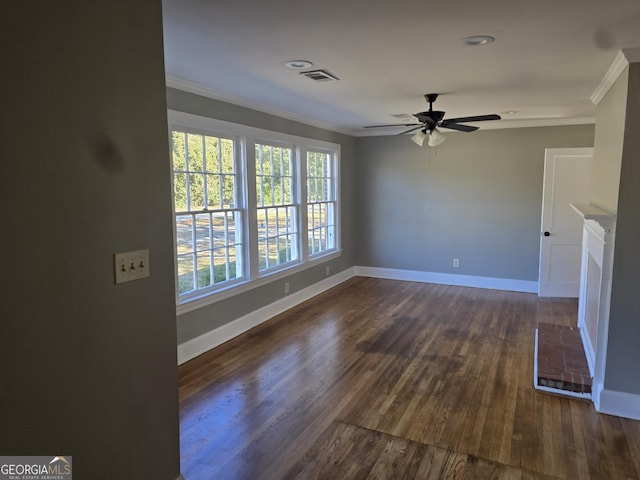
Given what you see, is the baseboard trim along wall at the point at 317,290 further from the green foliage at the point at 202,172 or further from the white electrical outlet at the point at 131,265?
the white electrical outlet at the point at 131,265

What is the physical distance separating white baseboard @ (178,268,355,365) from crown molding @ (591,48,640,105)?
12.9ft

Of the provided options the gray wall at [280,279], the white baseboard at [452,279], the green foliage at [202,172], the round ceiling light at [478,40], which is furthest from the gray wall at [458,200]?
the round ceiling light at [478,40]

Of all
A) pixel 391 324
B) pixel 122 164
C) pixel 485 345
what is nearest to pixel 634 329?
pixel 485 345

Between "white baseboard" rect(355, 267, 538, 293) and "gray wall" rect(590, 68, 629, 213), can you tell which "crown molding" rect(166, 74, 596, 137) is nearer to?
"gray wall" rect(590, 68, 629, 213)

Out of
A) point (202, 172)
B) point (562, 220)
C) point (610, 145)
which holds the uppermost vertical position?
point (610, 145)

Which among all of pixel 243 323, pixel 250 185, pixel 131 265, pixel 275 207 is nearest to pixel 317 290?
pixel 275 207

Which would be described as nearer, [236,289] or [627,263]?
[627,263]

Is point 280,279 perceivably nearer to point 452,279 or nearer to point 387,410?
point 387,410

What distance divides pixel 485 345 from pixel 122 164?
380cm

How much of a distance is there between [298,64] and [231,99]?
135 centimetres

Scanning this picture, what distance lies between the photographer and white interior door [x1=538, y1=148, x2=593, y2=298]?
18.2ft

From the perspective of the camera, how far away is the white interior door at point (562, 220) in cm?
555

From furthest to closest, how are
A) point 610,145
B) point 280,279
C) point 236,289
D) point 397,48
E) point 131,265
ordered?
point 280,279, point 236,289, point 610,145, point 397,48, point 131,265

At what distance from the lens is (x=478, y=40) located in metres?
2.53
